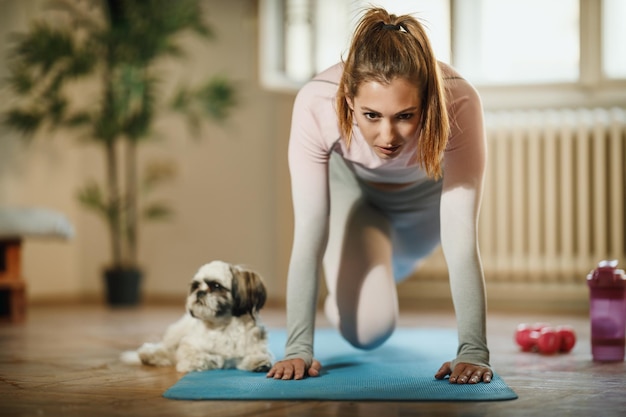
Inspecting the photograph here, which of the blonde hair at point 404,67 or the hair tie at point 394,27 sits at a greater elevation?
the hair tie at point 394,27

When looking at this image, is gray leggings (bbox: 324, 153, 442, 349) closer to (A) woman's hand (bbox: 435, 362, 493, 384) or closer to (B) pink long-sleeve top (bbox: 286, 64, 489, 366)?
(B) pink long-sleeve top (bbox: 286, 64, 489, 366)

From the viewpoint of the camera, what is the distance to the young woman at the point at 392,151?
175 centimetres

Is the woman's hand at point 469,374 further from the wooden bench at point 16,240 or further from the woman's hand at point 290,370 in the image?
the wooden bench at point 16,240

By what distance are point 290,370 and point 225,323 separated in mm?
318

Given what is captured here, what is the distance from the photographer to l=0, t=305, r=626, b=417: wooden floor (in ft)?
5.31

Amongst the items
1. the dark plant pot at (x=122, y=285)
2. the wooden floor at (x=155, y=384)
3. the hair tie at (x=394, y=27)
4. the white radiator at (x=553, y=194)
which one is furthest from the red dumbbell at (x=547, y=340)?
the dark plant pot at (x=122, y=285)

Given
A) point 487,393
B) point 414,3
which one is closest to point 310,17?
point 414,3

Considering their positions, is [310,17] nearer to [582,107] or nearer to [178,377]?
[582,107]

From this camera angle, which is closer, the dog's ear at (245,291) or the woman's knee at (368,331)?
the dog's ear at (245,291)

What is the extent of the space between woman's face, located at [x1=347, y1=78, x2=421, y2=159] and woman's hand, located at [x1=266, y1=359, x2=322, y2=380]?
1.64 ft

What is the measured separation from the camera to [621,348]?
7.84 ft

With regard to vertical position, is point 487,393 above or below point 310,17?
below

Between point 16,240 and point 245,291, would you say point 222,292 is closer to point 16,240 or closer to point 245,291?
point 245,291

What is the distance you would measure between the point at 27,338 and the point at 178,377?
1138 millimetres
